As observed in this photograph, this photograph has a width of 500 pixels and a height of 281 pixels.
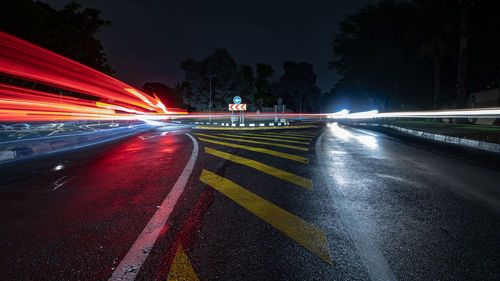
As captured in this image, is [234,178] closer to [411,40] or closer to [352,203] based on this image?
[352,203]

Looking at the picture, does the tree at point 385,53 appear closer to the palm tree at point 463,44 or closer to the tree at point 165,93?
the palm tree at point 463,44

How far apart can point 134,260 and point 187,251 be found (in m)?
0.45

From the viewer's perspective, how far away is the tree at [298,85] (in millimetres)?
71213

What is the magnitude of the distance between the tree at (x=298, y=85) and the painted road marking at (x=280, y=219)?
68.4 metres

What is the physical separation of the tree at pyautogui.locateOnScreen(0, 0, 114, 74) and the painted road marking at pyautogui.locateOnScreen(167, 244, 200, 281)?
98.5 feet

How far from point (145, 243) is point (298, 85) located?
72932 millimetres

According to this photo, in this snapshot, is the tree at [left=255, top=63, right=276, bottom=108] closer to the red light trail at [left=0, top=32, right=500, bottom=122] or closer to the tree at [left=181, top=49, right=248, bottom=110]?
the tree at [left=181, top=49, right=248, bottom=110]

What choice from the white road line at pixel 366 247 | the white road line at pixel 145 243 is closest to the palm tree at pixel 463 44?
the white road line at pixel 366 247

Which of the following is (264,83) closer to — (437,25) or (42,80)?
(437,25)

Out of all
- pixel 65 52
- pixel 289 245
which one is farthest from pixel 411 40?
pixel 65 52

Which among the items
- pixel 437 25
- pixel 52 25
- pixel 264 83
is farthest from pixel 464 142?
pixel 264 83

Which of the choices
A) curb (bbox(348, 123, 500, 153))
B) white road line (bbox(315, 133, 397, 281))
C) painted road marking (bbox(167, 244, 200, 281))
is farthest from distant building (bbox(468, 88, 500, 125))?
painted road marking (bbox(167, 244, 200, 281))

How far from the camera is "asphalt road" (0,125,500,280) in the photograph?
6.57 ft

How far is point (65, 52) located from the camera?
2709 cm
